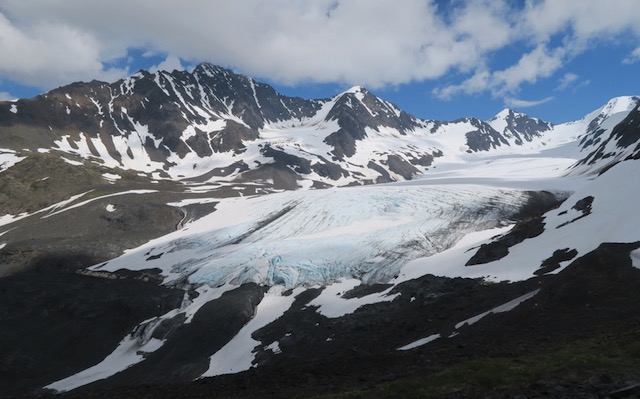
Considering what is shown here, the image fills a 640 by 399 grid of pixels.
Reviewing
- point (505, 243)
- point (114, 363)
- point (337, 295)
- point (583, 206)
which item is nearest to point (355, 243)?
point (337, 295)

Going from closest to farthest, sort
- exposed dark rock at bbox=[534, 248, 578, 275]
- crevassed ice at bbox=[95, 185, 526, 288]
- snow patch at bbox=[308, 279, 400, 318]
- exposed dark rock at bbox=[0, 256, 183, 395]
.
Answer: exposed dark rock at bbox=[534, 248, 578, 275]
snow patch at bbox=[308, 279, 400, 318]
exposed dark rock at bbox=[0, 256, 183, 395]
crevassed ice at bbox=[95, 185, 526, 288]

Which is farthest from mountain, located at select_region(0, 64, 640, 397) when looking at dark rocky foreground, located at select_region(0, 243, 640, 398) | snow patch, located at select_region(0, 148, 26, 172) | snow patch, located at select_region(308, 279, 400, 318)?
snow patch, located at select_region(0, 148, 26, 172)

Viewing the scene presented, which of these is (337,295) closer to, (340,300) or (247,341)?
(340,300)

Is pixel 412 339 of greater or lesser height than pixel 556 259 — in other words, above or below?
below

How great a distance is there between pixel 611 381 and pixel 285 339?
34.5m

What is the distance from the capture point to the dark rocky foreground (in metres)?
15.9

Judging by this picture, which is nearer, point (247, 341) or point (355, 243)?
point (247, 341)

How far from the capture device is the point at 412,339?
3441cm

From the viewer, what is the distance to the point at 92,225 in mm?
107375

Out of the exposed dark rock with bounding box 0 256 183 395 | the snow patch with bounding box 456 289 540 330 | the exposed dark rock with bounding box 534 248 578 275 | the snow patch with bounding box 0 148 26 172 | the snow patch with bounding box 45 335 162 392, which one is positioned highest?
the snow patch with bounding box 0 148 26 172

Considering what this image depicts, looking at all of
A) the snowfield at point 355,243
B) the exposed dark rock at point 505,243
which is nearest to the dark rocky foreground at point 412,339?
the snowfield at point 355,243

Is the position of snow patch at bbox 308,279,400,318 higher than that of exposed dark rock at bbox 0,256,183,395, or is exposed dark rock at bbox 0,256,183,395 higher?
exposed dark rock at bbox 0,256,183,395

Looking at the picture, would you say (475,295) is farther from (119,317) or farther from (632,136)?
(632,136)

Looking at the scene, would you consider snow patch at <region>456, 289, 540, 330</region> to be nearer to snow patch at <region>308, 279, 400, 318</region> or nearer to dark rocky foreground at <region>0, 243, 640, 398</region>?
dark rocky foreground at <region>0, 243, 640, 398</region>
